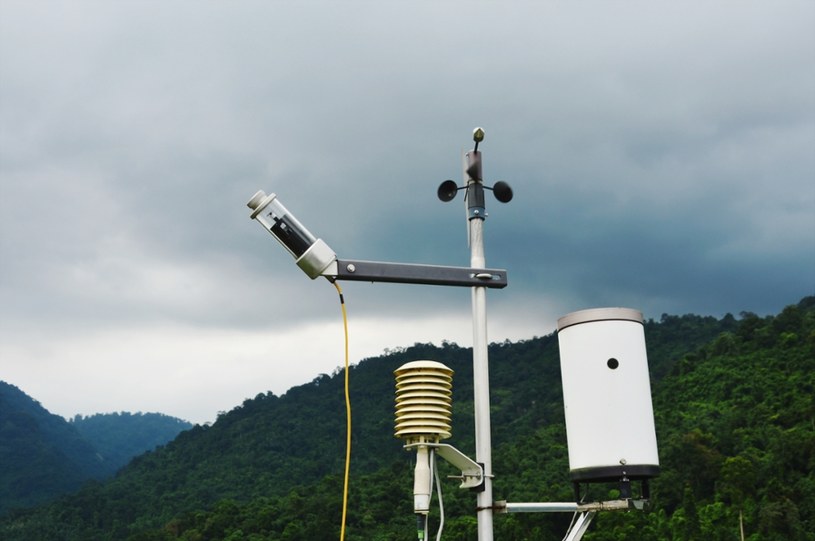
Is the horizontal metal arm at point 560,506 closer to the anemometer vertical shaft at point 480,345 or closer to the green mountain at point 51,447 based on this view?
the anemometer vertical shaft at point 480,345

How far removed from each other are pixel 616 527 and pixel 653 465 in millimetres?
29655

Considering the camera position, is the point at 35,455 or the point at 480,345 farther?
the point at 35,455

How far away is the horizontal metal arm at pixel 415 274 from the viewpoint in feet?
11.6

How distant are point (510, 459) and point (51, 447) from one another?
78124 millimetres

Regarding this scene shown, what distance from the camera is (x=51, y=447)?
112 m

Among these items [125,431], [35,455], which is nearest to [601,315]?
[35,455]

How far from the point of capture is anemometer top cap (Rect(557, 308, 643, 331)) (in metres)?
3.69

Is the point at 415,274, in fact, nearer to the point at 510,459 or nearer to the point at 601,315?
the point at 601,315

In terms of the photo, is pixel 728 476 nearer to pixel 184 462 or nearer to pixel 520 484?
pixel 520 484

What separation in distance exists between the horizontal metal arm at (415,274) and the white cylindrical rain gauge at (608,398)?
1.24ft

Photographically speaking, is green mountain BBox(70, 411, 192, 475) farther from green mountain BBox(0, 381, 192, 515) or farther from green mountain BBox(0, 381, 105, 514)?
green mountain BBox(0, 381, 105, 514)

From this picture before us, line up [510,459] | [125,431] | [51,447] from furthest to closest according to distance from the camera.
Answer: [125,431] < [51,447] < [510,459]

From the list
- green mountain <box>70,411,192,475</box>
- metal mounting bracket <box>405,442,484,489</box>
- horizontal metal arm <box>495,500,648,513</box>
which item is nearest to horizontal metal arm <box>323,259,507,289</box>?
metal mounting bracket <box>405,442,484,489</box>

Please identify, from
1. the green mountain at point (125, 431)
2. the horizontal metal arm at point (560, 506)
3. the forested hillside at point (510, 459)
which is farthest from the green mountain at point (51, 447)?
the horizontal metal arm at point (560, 506)
